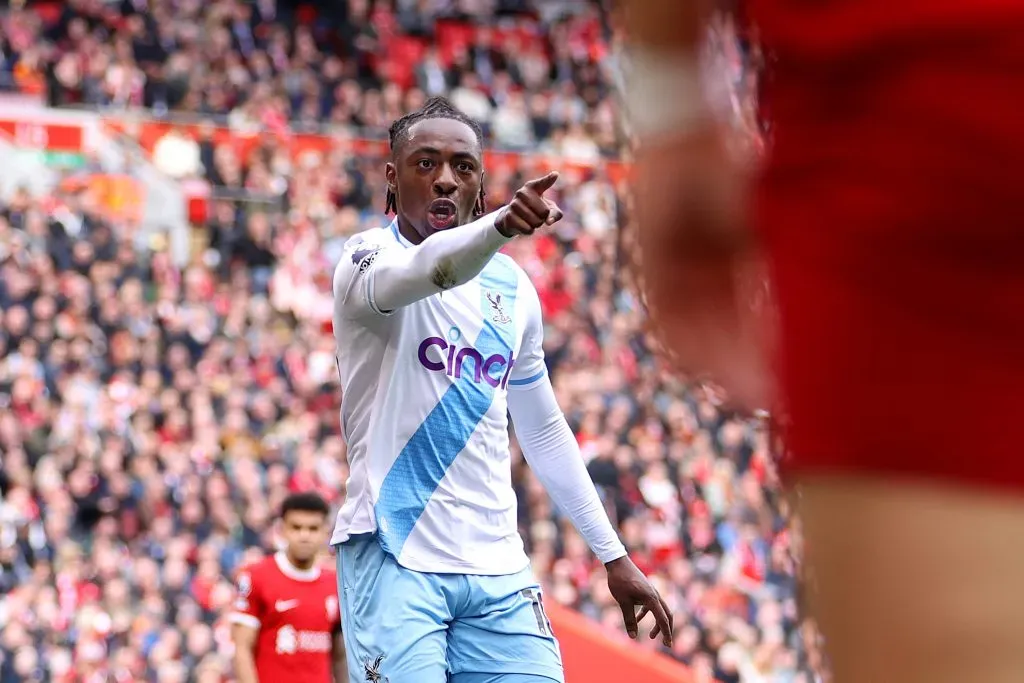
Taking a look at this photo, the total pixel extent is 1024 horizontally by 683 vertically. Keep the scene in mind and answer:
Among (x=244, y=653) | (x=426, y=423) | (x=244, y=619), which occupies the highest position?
(x=426, y=423)

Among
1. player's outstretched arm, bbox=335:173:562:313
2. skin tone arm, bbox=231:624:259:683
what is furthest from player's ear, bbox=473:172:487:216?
skin tone arm, bbox=231:624:259:683

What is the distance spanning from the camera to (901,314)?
1.55 metres

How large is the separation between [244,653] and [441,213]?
3.33 m

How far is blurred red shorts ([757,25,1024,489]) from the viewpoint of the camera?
1508mm

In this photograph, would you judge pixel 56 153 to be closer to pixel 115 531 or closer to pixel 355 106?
pixel 355 106

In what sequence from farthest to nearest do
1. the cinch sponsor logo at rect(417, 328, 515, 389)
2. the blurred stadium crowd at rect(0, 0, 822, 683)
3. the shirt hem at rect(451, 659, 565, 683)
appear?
1. the blurred stadium crowd at rect(0, 0, 822, 683)
2. the cinch sponsor logo at rect(417, 328, 515, 389)
3. the shirt hem at rect(451, 659, 565, 683)

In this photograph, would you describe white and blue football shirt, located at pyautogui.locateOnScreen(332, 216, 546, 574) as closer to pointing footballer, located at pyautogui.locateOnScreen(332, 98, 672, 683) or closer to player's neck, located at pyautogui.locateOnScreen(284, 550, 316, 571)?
pointing footballer, located at pyautogui.locateOnScreen(332, 98, 672, 683)

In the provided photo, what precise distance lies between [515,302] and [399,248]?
1.86 ft

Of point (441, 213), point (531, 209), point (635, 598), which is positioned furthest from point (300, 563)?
point (531, 209)

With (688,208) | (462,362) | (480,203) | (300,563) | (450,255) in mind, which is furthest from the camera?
(300,563)

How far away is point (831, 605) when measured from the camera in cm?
159

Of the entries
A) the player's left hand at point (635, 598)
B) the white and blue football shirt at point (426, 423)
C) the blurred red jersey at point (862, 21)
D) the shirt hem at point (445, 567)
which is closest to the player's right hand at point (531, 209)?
the white and blue football shirt at point (426, 423)

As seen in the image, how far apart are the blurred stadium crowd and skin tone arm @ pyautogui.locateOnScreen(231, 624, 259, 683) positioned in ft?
19.1

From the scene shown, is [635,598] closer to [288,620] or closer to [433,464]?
[433,464]
